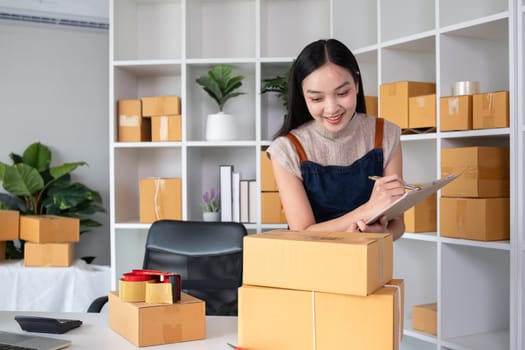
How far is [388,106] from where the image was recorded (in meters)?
3.13

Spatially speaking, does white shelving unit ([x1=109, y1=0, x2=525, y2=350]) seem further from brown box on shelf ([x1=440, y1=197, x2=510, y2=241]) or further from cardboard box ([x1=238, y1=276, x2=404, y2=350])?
cardboard box ([x1=238, y1=276, x2=404, y2=350])

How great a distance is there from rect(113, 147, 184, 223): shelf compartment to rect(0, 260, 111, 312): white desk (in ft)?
1.42

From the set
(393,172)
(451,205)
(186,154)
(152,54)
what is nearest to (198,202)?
(186,154)

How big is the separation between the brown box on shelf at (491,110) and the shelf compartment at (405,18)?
29.2 inches

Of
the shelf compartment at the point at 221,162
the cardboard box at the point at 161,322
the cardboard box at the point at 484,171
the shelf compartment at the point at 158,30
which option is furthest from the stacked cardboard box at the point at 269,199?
the cardboard box at the point at 161,322

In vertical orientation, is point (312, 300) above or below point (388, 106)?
below

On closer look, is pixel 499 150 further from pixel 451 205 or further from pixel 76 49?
pixel 76 49

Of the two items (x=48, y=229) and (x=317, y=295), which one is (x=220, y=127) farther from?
(x=317, y=295)

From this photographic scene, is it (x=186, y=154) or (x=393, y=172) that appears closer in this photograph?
(x=393, y=172)

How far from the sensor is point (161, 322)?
5.16ft

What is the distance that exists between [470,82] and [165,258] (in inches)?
58.5

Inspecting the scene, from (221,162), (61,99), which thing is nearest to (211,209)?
(221,162)

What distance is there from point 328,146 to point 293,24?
2.11 meters

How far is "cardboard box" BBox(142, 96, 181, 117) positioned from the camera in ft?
12.1
